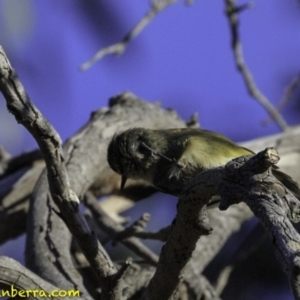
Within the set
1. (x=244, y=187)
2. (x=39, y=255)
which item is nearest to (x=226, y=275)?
(x=39, y=255)

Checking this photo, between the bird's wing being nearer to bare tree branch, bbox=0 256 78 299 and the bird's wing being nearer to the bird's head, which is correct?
the bird's head

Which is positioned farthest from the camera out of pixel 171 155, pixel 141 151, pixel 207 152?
pixel 141 151

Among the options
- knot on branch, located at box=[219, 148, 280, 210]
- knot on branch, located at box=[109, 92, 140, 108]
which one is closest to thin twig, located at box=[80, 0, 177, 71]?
knot on branch, located at box=[109, 92, 140, 108]

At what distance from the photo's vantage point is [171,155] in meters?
3.87

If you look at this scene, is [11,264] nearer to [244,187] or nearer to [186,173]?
[244,187]

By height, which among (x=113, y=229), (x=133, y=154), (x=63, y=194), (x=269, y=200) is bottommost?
(x=113, y=229)

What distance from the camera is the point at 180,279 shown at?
111 inches

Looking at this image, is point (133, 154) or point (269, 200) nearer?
point (269, 200)

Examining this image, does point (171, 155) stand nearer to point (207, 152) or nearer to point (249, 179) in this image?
point (207, 152)

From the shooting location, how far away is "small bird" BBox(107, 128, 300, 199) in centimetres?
365

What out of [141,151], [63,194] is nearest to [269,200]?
[63,194]

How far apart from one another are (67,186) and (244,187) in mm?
794

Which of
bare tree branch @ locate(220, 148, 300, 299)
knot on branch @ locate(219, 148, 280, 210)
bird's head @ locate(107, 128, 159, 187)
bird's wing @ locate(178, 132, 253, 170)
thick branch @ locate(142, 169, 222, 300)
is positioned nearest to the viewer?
bare tree branch @ locate(220, 148, 300, 299)

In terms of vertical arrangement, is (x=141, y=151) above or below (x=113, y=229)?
above
